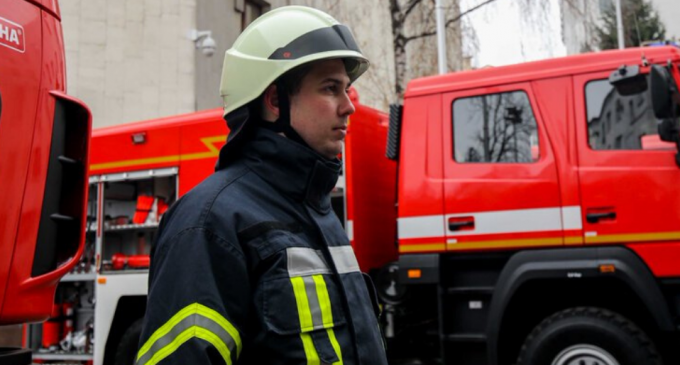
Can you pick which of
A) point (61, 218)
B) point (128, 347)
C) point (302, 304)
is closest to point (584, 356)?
point (61, 218)

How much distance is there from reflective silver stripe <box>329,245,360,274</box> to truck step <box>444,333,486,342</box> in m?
3.65

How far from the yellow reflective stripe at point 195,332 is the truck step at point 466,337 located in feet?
13.4

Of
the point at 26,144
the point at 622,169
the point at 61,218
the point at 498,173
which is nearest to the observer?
the point at 26,144

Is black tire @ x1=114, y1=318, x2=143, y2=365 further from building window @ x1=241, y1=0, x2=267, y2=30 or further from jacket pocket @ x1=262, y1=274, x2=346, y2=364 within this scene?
building window @ x1=241, y1=0, x2=267, y2=30

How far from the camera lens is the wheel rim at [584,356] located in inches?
186

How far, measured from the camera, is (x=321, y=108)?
74.3 inches

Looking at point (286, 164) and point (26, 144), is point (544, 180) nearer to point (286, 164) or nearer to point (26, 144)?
point (26, 144)

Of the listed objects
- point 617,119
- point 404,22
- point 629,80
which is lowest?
point 617,119

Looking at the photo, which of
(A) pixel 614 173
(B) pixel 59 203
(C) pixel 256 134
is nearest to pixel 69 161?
(B) pixel 59 203

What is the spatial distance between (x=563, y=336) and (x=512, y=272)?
0.58 meters

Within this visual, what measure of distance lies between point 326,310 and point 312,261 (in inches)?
4.8

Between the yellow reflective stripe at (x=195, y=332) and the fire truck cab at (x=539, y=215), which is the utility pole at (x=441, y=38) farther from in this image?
the yellow reflective stripe at (x=195, y=332)

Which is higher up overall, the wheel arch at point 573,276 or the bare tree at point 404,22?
the bare tree at point 404,22

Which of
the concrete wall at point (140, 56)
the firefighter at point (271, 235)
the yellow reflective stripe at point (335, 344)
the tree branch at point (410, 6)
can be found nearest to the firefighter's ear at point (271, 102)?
the firefighter at point (271, 235)
